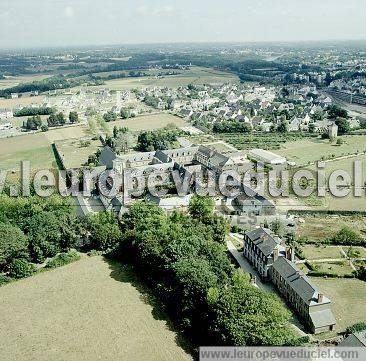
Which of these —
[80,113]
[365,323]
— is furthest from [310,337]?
[80,113]

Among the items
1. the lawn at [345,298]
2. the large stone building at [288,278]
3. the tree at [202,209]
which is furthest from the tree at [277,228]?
the lawn at [345,298]

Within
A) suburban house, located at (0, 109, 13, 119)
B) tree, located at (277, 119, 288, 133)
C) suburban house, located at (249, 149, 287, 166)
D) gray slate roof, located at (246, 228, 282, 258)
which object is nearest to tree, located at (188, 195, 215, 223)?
gray slate roof, located at (246, 228, 282, 258)

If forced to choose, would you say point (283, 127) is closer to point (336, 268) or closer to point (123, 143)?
point (123, 143)

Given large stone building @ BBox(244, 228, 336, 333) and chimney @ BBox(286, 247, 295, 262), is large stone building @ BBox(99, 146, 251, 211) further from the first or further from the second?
chimney @ BBox(286, 247, 295, 262)

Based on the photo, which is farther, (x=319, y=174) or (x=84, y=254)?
(x=319, y=174)

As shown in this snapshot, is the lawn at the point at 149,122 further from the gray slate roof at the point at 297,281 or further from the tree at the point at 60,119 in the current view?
the gray slate roof at the point at 297,281

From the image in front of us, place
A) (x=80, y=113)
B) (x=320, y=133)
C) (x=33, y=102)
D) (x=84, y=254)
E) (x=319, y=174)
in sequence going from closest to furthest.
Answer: (x=84, y=254)
(x=319, y=174)
(x=320, y=133)
(x=80, y=113)
(x=33, y=102)

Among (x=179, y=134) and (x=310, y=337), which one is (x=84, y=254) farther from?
(x=179, y=134)
